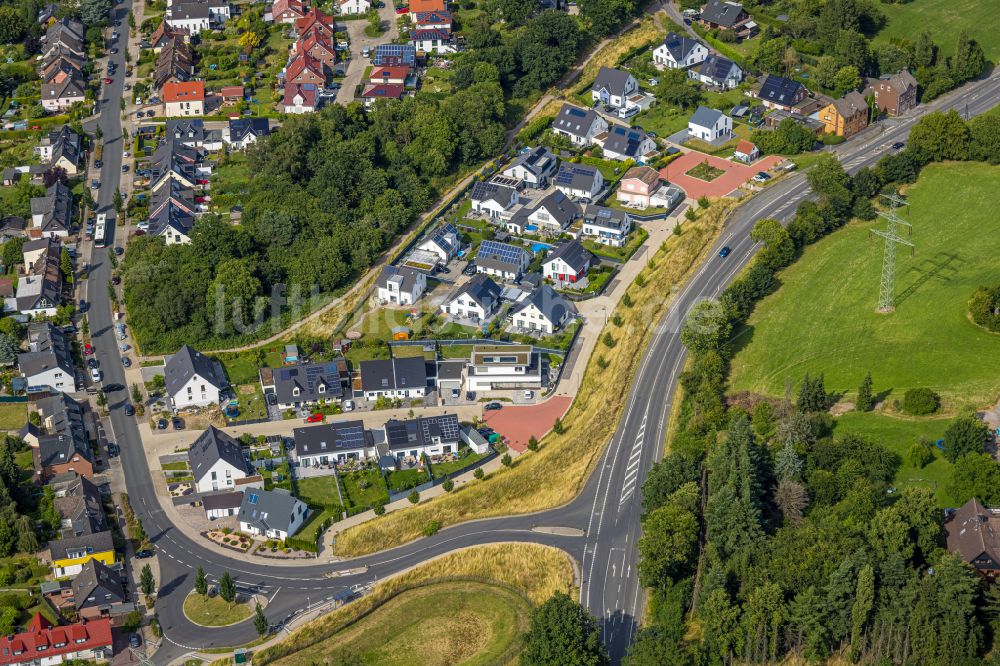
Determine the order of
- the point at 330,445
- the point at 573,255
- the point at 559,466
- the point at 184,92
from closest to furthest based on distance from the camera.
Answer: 1. the point at 559,466
2. the point at 330,445
3. the point at 573,255
4. the point at 184,92

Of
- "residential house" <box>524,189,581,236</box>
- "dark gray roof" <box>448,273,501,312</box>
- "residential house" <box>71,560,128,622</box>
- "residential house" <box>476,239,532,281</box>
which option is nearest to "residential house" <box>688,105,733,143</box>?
"residential house" <box>524,189,581,236</box>

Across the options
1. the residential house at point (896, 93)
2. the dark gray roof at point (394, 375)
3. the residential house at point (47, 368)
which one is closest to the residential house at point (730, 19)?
the residential house at point (896, 93)

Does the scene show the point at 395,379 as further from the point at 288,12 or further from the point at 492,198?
the point at 288,12

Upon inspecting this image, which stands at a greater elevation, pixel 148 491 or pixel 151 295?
pixel 151 295

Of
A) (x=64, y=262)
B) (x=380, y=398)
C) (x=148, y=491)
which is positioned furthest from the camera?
(x=64, y=262)

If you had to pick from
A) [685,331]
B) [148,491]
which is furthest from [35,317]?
[685,331]

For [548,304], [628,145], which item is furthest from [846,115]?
[548,304]

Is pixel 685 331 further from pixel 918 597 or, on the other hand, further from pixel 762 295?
pixel 918 597
